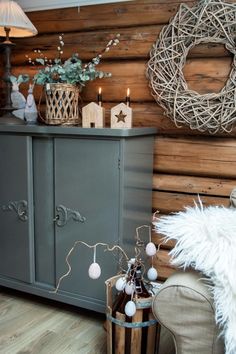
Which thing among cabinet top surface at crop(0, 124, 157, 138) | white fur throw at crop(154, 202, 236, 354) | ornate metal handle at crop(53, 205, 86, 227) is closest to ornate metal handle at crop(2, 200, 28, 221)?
ornate metal handle at crop(53, 205, 86, 227)

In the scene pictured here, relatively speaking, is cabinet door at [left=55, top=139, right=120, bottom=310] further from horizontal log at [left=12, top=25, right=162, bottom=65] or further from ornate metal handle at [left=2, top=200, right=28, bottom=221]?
horizontal log at [left=12, top=25, right=162, bottom=65]

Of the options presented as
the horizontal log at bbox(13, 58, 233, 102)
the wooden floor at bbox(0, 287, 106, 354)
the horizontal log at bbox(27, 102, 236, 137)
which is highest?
the horizontal log at bbox(13, 58, 233, 102)

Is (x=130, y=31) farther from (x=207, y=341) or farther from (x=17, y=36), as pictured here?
(x=207, y=341)

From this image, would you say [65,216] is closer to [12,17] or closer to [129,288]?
[129,288]

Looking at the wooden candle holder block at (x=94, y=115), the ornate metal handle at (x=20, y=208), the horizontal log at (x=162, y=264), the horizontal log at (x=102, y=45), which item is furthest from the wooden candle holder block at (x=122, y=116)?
the horizontal log at (x=162, y=264)

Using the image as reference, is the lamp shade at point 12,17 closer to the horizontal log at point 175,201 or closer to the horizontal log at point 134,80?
the horizontal log at point 134,80

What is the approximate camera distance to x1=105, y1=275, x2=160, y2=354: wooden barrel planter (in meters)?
1.61

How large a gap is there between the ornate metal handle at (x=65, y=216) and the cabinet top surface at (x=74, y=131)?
418 mm

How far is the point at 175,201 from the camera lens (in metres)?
2.25

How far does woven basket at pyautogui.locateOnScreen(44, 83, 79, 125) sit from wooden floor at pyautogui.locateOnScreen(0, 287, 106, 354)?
1.11 m

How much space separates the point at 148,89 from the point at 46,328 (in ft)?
4.88

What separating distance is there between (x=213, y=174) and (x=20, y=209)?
1.14 meters

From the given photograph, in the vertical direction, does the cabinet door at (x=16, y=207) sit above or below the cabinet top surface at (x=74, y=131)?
below

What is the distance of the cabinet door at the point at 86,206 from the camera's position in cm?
189
